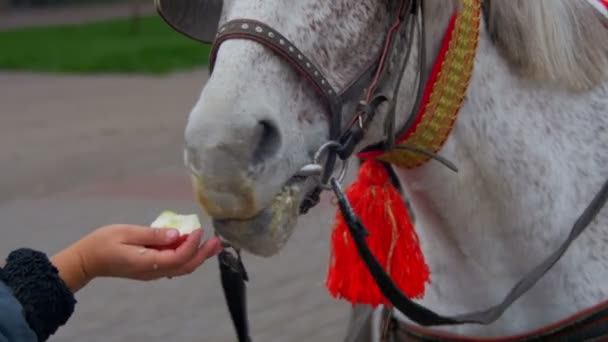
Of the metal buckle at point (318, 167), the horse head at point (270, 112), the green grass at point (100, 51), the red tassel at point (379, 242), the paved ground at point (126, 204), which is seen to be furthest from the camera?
the green grass at point (100, 51)

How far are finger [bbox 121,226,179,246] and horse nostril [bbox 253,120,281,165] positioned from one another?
0.36 metres

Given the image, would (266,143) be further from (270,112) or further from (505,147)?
(505,147)

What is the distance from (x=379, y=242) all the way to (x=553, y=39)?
0.53 metres

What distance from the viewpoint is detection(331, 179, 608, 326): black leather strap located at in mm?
2141

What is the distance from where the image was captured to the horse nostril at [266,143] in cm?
170

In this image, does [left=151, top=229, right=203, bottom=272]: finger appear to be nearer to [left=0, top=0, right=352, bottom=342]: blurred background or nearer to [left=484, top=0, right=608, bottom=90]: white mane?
[left=484, top=0, right=608, bottom=90]: white mane

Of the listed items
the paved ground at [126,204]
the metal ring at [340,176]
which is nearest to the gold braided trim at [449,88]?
the metal ring at [340,176]

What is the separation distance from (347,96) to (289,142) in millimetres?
164

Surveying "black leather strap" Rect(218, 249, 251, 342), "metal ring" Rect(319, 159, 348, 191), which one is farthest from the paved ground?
"metal ring" Rect(319, 159, 348, 191)

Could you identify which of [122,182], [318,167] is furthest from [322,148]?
[122,182]

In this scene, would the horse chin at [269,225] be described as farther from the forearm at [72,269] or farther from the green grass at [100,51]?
the green grass at [100,51]

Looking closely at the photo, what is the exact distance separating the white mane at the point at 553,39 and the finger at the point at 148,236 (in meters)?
0.71

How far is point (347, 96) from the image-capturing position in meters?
1.87

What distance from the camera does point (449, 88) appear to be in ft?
6.72
